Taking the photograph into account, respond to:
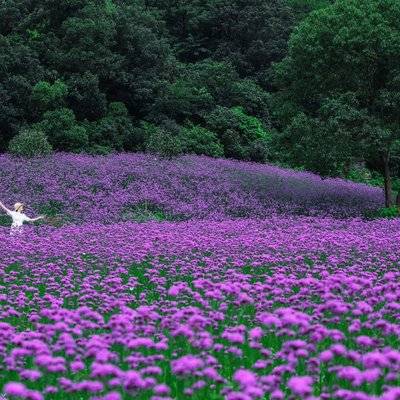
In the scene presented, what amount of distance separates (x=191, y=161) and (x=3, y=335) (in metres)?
20.7

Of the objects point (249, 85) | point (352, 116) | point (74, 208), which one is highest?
point (249, 85)

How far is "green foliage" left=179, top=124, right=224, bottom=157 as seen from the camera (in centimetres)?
2994

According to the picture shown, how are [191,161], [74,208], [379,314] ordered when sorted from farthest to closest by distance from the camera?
[191,161] < [74,208] < [379,314]

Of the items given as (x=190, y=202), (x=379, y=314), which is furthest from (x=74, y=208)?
(x=379, y=314)

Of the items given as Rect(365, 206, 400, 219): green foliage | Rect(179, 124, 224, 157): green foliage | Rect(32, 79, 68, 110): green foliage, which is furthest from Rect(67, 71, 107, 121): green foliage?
Rect(365, 206, 400, 219): green foliage

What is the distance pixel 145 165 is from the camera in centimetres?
2352

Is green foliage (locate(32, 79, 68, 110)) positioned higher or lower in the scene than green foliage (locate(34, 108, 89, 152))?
higher

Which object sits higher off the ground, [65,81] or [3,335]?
[65,81]

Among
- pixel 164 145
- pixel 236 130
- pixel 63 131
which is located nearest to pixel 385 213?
pixel 164 145

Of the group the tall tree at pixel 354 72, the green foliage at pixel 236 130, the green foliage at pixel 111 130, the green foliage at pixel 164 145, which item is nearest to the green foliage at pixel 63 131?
the green foliage at pixel 111 130

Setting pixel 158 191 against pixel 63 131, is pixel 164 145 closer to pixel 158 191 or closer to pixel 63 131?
pixel 63 131

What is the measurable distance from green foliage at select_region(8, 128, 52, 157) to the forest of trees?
54 millimetres

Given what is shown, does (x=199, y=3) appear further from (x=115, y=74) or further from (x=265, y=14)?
(x=115, y=74)

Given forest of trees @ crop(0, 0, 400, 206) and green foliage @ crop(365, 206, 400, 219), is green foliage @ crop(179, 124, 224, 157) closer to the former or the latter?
forest of trees @ crop(0, 0, 400, 206)
